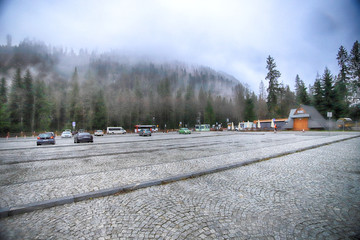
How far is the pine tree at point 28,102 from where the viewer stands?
5076cm

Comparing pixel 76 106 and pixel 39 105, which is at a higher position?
pixel 76 106

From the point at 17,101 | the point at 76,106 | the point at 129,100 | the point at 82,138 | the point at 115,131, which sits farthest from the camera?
the point at 129,100

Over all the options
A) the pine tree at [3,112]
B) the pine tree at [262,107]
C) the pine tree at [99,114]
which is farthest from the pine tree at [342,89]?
the pine tree at [3,112]

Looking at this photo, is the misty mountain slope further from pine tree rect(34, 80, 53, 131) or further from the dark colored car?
the dark colored car

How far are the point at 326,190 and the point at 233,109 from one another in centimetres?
9485

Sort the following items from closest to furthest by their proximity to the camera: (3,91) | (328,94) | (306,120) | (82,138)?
(82,138)
(306,120)
(328,94)
(3,91)

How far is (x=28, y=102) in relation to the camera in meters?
51.3

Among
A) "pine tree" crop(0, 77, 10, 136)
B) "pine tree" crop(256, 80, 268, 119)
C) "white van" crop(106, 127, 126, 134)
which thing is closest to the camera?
"pine tree" crop(0, 77, 10, 136)

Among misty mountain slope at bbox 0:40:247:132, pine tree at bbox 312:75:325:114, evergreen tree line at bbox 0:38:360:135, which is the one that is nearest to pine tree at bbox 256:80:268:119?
evergreen tree line at bbox 0:38:360:135

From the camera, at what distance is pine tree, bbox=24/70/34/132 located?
50756 millimetres

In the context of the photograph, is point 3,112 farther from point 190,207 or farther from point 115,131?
point 190,207

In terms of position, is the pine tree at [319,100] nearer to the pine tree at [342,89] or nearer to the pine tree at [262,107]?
the pine tree at [342,89]

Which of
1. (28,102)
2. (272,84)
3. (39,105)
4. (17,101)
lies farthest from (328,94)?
(17,101)

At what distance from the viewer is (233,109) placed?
312 ft
